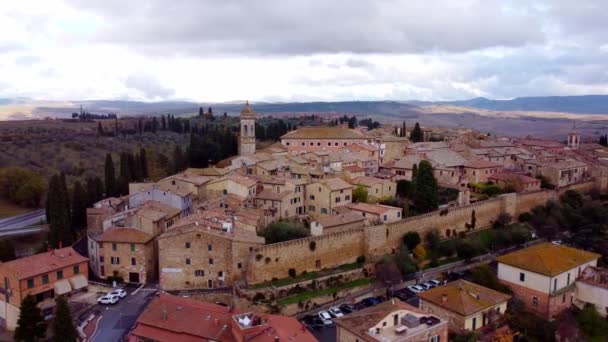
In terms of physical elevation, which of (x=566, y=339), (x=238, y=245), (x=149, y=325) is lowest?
(x=566, y=339)

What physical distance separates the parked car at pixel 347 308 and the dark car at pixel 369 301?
3.43 feet

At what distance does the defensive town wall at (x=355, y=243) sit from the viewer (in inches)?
1314

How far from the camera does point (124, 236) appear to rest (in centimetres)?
3484

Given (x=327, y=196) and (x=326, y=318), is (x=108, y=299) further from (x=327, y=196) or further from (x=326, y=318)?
(x=327, y=196)

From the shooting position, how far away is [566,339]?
3059 cm

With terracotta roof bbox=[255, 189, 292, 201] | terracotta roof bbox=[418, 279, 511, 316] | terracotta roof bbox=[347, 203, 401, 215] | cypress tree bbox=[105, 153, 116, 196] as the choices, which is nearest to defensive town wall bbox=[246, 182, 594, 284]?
terracotta roof bbox=[347, 203, 401, 215]

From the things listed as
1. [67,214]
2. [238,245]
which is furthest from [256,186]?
[67,214]

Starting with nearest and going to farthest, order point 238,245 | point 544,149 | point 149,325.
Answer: point 149,325 → point 238,245 → point 544,149

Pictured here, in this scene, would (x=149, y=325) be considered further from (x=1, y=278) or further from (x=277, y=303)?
(x=1, y=278)

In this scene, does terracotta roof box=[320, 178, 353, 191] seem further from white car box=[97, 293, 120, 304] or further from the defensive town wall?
white car box=[97, 293, 120, 304]

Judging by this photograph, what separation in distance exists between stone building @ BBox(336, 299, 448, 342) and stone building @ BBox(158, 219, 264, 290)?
8.97 m

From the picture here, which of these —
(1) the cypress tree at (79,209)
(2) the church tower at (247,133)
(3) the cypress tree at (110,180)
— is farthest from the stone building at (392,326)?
(2) the church tower at (247,133)

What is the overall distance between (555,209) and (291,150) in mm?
30710

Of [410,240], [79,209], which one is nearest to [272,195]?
[410,240]
